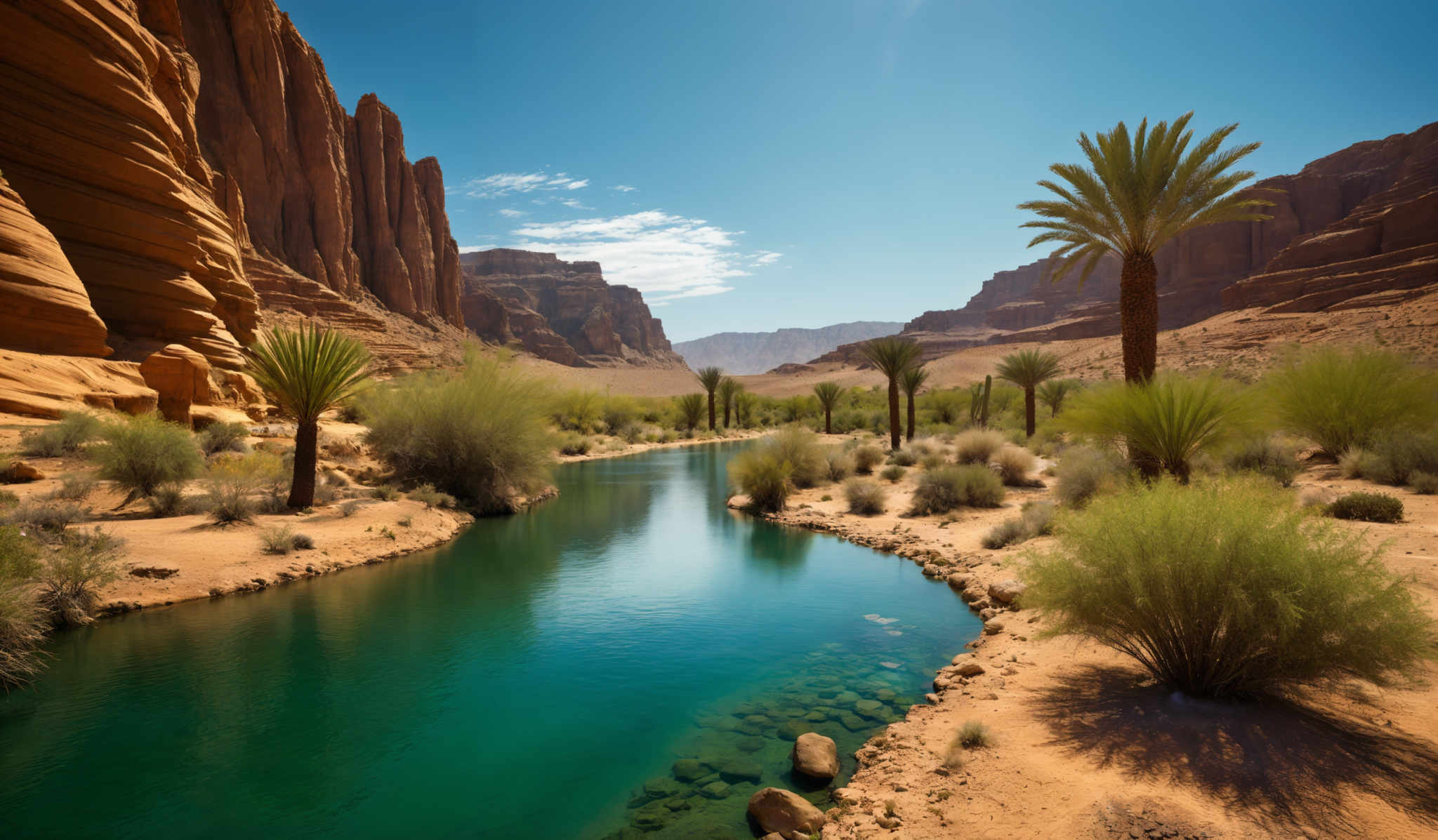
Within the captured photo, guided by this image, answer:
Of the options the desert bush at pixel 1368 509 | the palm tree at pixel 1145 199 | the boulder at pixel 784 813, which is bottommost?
the boulder at pixel 784 813

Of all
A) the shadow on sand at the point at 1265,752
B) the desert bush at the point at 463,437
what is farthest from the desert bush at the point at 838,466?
the shadow on sand at the point at 1265,752

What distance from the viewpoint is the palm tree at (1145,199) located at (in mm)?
13258

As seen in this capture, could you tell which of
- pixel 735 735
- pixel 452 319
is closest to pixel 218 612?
pixel 735 735

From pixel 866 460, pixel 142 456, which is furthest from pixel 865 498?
pixel 142 456

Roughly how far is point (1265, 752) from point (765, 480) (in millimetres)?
15747

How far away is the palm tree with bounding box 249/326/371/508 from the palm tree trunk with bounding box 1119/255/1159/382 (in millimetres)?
17145

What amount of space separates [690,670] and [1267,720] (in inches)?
225

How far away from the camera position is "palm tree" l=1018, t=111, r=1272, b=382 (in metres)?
13.3

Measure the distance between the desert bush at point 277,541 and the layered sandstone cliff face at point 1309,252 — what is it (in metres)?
19.8

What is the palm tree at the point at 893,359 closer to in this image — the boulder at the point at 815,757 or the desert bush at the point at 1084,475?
the desert bush at the point at 1084,475

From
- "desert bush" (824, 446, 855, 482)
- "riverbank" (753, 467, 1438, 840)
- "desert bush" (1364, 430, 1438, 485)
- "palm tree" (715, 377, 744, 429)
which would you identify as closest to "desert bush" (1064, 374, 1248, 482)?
"desert bush" (1364, 430, 1438, 485)

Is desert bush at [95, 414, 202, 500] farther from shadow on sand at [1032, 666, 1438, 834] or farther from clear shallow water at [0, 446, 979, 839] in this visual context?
shadow on sand at [1032, 666, 1438, 834]

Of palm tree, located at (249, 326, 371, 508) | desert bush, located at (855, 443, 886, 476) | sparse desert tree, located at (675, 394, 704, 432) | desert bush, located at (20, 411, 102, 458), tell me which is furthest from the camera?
sparse desert tree, located at (675, 394, 704, 432)

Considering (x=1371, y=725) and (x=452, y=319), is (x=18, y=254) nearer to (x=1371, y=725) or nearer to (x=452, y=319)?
(x=1371, y=725)
